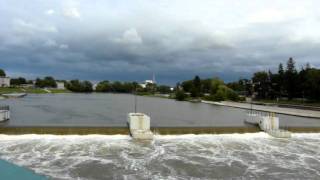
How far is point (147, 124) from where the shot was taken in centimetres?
2939

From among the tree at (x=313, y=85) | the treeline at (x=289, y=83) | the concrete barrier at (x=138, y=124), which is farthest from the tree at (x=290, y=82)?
the concrete barrier at (x=138, y=124)

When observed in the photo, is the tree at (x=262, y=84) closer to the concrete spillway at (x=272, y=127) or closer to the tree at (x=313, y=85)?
the tree at (x=313, y=85)

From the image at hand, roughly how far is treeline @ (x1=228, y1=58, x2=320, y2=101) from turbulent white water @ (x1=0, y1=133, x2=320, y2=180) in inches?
2400

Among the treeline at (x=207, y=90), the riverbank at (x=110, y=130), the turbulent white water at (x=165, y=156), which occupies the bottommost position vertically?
the turbulent white water at (x=165, y=156)

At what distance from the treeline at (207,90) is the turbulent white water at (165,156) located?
87375mm

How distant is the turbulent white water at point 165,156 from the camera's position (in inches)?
757

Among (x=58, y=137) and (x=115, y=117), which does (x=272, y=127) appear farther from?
(x=115, y=117)

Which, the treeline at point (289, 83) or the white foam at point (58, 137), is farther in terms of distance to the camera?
the treeline at point (289, 83)

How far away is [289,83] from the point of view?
4011 inches

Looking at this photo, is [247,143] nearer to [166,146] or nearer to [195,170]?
[166,146]

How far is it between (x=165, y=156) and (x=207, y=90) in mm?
142291

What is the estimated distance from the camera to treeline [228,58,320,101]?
290ft

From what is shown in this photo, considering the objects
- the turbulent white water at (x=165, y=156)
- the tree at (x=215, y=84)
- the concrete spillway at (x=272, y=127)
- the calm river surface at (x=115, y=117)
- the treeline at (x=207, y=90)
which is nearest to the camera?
the turbulent white water at (x=165, y=156)

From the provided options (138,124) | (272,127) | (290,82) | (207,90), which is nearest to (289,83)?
(290,82)
